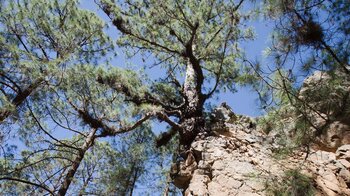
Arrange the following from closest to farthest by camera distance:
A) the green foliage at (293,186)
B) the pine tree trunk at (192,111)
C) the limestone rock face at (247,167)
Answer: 1. the green foliage at (293,186)
2. the limestone rock face at (247,167)
3. the pine tree trunk at (192,111)

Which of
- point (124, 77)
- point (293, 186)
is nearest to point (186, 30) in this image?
point (124, 77)

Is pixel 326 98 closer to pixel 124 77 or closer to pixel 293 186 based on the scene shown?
pixel 293 186

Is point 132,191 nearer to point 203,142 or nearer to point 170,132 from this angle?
point 170,132

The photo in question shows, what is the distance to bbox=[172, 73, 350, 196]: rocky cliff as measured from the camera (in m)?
3.35

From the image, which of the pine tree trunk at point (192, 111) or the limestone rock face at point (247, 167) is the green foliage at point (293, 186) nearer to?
the limestone rock face at point (247, 167)

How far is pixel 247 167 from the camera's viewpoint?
3.85m

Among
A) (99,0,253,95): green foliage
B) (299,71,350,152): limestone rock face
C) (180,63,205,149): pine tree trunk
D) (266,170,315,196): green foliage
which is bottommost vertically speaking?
(266,170,315,196): green foliage

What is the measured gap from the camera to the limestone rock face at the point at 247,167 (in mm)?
3547

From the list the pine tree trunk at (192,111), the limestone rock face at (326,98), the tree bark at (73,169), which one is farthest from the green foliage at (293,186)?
the tree bark at (73,169)

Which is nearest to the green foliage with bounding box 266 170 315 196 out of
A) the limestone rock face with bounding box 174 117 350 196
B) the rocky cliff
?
the rocky cliff

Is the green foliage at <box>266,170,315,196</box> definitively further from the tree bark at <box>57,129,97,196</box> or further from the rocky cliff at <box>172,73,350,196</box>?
the tree bark at <box>57,129,97,196</box>

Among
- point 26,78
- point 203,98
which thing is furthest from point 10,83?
point 203,98

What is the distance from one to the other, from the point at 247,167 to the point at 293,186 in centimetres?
94

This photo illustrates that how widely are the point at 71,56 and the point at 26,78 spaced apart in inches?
25.2
